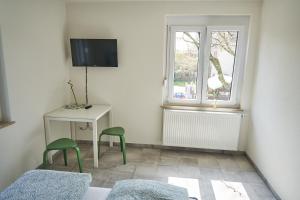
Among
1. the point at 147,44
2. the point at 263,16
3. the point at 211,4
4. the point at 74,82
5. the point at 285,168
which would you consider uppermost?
the point at 211,4

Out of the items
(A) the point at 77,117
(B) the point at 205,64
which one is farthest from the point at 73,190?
(B) the point at 205,64

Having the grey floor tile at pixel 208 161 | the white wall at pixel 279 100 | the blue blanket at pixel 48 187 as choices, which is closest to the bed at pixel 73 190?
the blue blanket at pixel 48 187

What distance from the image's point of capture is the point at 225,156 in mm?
3299

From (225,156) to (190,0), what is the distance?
2.40 meters

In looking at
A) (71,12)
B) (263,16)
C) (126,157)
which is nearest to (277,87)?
(263,16)

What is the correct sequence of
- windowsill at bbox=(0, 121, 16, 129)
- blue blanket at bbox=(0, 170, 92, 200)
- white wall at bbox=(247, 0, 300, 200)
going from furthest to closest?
windowsill at bbox=(0, 121, 16, 129), white wall at bbox=(247, 0, 300, 200), blue blanket at bbox=(0, 170, 92, 200)

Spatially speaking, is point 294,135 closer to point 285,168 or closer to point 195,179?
point 285,168

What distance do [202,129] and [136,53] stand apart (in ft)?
5.12

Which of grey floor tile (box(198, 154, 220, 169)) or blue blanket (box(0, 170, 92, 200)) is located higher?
blue blanket (box(0, 170, 92, 200))

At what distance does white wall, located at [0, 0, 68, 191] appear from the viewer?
2.23 meters

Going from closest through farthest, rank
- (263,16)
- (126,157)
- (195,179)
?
(195,179), (263,16), (126,157)

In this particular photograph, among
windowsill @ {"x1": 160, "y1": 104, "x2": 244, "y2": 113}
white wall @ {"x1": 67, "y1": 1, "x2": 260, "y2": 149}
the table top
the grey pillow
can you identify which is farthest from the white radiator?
the grey pillow

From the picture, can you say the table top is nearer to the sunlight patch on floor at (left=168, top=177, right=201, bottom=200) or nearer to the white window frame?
the white window frame

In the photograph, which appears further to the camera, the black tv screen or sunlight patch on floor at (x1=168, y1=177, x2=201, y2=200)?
the black tv screen
